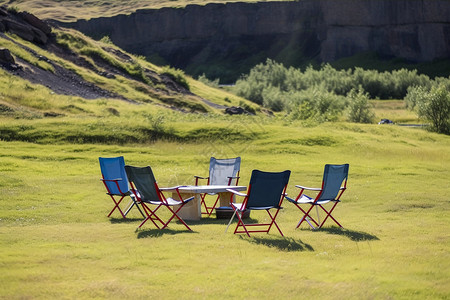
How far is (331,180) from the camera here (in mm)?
16328

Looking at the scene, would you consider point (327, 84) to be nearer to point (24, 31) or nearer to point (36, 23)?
point (36, 23)

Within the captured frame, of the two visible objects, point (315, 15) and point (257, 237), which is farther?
point (315, 15)

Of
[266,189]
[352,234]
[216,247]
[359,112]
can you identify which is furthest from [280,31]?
[216,247]

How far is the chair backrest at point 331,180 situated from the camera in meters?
16.2

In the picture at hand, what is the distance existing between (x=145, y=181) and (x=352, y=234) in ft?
14.7

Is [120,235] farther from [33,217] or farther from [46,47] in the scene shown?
[46,47]

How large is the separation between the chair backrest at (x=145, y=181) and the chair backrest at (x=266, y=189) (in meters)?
2.06

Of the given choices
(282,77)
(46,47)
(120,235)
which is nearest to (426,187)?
(120,235)

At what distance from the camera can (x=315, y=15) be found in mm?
155250

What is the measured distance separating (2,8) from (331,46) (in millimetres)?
89873

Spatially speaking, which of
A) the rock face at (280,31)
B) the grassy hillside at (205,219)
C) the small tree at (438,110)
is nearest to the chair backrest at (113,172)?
the grassy hillside at (205,219)

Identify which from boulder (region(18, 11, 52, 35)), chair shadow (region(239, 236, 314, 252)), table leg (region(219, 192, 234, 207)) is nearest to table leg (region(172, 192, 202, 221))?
table leg (region(219, 192, 234, 207))

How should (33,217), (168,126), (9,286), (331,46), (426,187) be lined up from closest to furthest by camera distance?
(9,286)
(33,217)
(426,187)
(168,126)
(331,46)

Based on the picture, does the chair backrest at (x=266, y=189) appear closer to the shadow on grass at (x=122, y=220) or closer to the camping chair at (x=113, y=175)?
the shadow on grass at (x=122, y=220)
